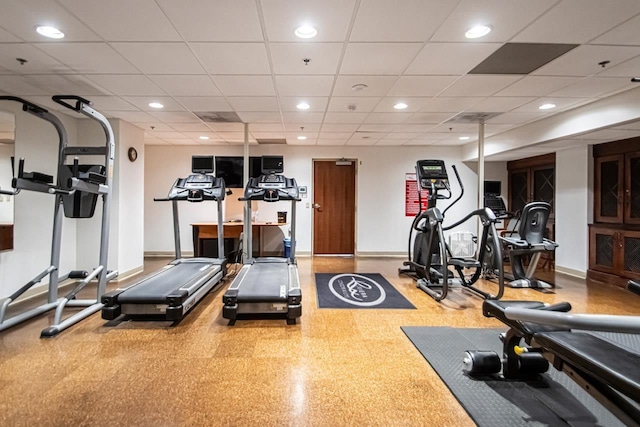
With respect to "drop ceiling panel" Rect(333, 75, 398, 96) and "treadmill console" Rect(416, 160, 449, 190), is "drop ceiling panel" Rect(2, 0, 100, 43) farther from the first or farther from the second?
"treadmill console" Rect(416, 160, 449, 190)

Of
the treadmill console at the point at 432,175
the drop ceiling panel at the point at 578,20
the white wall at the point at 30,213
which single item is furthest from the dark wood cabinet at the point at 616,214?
the white wall at the point at 30,213

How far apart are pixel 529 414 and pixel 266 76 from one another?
11.8 feet

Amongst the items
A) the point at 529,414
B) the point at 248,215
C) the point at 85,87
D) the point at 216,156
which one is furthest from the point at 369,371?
the point at 216,156

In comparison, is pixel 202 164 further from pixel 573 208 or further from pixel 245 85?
pixel 573 208

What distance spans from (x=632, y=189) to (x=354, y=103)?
443 centimetres

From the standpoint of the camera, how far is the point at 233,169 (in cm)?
755

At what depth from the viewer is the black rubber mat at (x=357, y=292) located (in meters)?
4.04

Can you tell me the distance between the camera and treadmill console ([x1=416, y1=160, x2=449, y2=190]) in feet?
16.6

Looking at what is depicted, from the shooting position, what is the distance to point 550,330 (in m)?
2.04

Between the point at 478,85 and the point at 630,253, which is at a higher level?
the point at 478,85

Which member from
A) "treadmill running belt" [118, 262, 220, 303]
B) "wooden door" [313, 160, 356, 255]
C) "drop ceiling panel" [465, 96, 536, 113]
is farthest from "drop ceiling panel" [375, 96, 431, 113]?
"treadmill running belt" [118, 262, 220, 303]

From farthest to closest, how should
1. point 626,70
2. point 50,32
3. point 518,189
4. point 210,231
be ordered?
point 518,189 < point 210,231 < point 626,70 < point 50,32

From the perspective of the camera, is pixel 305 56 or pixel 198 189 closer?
pixel 305 56

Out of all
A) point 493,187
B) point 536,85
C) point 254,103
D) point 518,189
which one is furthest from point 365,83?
point 518,189
